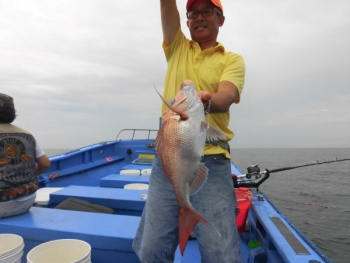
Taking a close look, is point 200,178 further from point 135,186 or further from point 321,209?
point 321,209

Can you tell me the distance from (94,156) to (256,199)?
6303 mm

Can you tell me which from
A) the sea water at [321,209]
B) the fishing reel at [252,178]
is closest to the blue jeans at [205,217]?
the fishing reel at [252,178]

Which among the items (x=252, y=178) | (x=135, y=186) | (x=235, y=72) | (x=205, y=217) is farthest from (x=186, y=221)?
(x=135, y=186)

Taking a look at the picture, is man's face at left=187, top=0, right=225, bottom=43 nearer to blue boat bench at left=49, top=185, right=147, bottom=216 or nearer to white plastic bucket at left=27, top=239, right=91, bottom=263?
white plastic bucket at left=27, top=239, right=91, bottom=263

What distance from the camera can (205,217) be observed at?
7.67 feet

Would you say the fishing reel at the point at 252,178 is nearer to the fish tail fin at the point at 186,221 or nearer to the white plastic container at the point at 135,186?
the white plastic container at the point at 135,186

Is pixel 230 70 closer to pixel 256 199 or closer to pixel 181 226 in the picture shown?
pixel 181 226

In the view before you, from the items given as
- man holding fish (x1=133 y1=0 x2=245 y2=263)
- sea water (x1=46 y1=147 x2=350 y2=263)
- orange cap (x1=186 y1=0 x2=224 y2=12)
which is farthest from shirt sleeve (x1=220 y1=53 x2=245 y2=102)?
sea water (x1=46 y1=147 x2=350 y2=263)

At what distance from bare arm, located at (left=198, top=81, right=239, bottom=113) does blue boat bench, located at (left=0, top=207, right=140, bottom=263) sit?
1802mm

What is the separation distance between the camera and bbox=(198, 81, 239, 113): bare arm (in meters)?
2.02

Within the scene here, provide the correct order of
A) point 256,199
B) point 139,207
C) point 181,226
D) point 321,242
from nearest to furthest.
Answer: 1. point 181,226
2. point 139,207
3. point 256,199
4. point 321,242

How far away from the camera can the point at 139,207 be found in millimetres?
4395

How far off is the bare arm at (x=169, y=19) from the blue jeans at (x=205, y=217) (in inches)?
53.2

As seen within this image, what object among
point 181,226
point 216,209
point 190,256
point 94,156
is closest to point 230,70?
point 216,209
